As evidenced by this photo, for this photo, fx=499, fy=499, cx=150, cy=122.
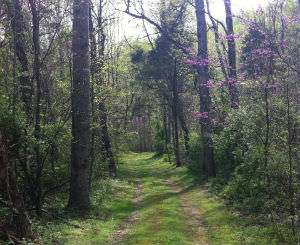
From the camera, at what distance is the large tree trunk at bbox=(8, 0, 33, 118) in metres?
16.3

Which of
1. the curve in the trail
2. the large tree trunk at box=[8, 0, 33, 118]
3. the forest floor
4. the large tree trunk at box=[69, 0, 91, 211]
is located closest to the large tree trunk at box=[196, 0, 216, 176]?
the curve in the trail

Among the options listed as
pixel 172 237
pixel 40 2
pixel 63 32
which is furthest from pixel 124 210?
pixel 40 2

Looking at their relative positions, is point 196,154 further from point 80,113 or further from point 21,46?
point 21,46

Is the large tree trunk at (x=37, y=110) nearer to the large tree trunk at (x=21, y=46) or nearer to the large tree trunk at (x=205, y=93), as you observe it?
the large tree trunk at (x=21, y=46)

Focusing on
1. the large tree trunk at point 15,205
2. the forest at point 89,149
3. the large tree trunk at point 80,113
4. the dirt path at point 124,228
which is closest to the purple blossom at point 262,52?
the forest at point 89,149

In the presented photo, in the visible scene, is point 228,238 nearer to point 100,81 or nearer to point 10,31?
point 10,31

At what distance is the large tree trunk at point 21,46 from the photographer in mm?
16325

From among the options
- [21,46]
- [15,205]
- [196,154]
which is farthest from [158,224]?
[196,154]

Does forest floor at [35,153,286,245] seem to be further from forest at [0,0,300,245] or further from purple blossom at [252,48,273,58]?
purple blossom at [252,48,273,58]

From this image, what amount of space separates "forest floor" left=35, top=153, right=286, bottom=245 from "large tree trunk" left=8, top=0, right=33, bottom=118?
424cm

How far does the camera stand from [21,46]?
1817 centimetres

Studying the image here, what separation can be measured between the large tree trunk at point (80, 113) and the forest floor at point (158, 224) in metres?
1.05

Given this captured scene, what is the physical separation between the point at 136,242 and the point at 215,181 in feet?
42.1

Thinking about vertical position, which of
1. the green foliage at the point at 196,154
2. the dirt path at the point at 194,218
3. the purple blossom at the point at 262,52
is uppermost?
the purple blossom at the point at 262,52
